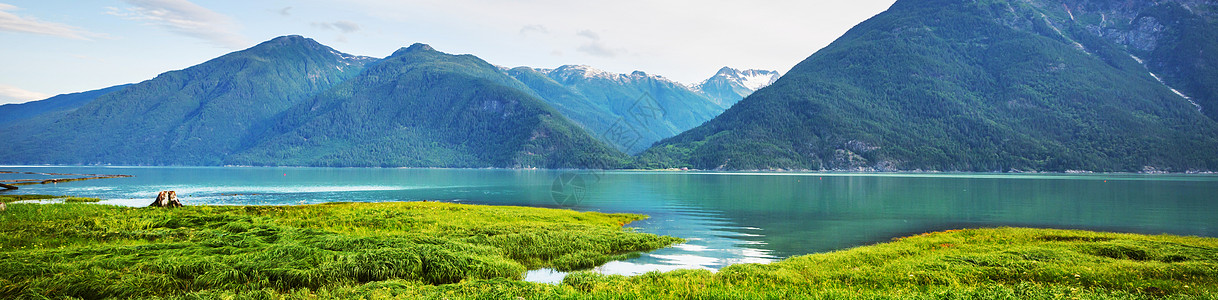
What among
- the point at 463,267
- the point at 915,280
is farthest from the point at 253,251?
the point at 915,280

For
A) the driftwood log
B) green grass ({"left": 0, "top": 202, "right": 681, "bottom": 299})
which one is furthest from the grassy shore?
the driftwood log

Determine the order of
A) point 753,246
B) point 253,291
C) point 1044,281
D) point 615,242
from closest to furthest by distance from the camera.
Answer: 1. point 253,291
2. point 1044,281
3. point 615,242
4. point 753,246

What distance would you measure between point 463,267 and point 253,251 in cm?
724

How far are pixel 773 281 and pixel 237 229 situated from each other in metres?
22.9

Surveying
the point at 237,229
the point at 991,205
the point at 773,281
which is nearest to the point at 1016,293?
the point at 773,281

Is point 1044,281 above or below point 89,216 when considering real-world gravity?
below

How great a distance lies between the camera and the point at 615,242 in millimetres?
29438

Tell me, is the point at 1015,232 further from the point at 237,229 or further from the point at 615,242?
the point at 237,229

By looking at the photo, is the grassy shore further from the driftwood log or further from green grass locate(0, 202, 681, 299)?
the driftwood log

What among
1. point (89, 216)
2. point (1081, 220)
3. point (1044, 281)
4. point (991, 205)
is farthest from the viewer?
point (991, 205)

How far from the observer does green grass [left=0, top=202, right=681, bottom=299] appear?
576 inches

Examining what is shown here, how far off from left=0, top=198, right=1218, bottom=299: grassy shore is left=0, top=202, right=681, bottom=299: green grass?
0.06 m

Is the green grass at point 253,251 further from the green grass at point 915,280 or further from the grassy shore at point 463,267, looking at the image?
the green grass at point 915,280

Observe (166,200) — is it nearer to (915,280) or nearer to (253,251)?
(253,251)
